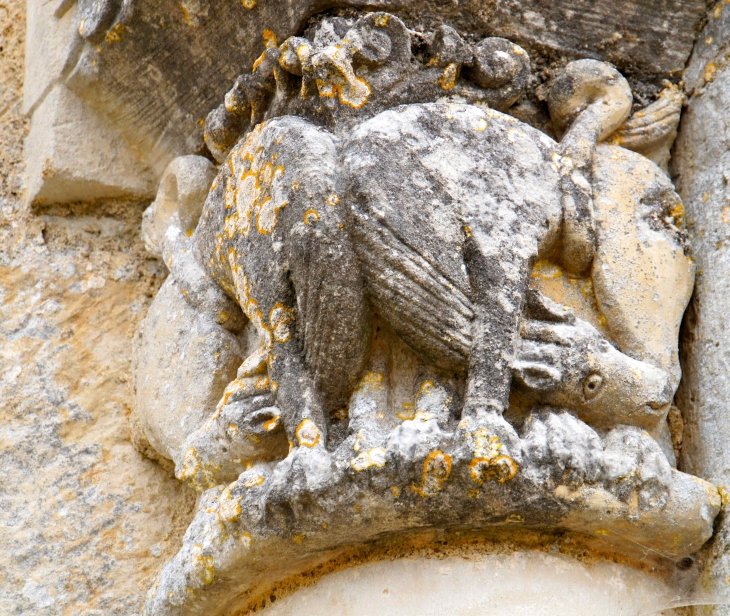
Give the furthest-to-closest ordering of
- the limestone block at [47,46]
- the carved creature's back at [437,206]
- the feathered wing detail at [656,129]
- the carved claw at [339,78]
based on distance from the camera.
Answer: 1. the limestone block at [47,46]
2. the feathered wing detail at [656,129]
3. the carved claw at [339,78]
4. the carved creature's back at [437,206]

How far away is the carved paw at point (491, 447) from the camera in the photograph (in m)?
1.46

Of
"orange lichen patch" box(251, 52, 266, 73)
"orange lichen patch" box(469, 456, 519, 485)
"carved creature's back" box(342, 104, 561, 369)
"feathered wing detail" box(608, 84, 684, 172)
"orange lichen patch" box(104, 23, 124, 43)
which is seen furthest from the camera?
"orange lichen patch" box(104, 23, 124, 43)

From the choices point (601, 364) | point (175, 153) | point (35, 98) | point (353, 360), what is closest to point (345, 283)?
point (353, 360)

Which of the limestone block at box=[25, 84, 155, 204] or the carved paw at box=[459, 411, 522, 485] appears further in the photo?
the limestone block at box=[25, 84, 155, 204]

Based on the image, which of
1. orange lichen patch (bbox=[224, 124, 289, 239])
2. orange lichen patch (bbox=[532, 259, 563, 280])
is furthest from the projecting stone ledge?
orange lichen patch (bbox=[224, 124, 289, 239])

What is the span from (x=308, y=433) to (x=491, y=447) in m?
0.29

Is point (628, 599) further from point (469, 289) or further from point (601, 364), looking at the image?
point (469, 289)

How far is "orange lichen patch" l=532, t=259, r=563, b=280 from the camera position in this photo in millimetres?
1737

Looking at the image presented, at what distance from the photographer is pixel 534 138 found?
1754 millimetres

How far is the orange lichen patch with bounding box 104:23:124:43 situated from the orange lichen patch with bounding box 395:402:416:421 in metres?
1.00

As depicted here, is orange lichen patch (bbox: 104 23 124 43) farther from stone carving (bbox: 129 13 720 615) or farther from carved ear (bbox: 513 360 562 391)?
carved ear (bbox: 513 360 562 391)

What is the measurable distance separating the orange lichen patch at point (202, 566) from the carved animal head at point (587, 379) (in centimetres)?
58

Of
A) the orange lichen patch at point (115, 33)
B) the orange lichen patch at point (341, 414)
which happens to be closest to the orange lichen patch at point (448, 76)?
the orange lichen patch at point (341, 414)

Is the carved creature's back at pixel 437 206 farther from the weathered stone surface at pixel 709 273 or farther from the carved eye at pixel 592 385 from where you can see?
the weathered stone surface at pixel 709 273
